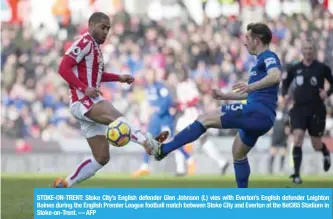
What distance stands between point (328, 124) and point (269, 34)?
1238 cm

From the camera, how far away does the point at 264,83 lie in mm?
10945

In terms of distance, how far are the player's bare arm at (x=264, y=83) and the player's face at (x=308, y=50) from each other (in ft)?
17.6

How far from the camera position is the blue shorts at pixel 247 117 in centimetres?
1118

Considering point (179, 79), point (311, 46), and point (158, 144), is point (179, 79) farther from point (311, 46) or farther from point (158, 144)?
point (158, 144)

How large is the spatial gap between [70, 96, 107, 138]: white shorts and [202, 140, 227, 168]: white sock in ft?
30.1

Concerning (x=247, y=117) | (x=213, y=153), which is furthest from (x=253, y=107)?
(x=213, y=153)

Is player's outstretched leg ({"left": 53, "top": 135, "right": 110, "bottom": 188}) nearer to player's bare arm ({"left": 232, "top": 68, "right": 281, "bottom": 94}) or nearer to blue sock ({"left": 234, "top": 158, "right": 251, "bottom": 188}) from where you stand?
blue sock ({"left": 234, "top": 158, "right": 251, "bottom": 188})

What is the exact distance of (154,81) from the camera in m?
21.4

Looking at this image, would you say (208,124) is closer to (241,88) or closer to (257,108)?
(257,108)

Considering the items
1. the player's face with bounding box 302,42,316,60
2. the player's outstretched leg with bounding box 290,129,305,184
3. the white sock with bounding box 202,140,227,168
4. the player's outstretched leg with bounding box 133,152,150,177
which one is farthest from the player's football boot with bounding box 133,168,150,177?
the player's face with bounding box 302,42,316,60

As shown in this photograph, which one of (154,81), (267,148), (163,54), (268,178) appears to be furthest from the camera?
(163,54)

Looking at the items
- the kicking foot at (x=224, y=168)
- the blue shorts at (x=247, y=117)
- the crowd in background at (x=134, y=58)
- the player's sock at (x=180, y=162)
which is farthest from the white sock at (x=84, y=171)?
the crowd in background at (x=134, y=58)

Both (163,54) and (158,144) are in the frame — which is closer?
(158,144)

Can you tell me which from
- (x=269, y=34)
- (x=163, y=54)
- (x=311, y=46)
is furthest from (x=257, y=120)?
(x=163, y=54)
